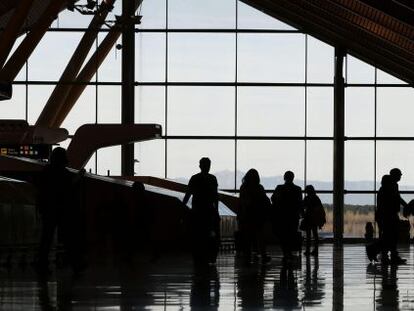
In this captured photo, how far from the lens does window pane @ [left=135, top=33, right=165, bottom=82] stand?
149 feet

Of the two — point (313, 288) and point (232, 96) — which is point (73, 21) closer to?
point (232, 96)

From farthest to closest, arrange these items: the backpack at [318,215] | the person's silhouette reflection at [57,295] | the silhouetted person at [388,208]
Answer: the backpack at [318,215], the silhouetted person at [388,208], the person's silhouette reflection at [57,295]

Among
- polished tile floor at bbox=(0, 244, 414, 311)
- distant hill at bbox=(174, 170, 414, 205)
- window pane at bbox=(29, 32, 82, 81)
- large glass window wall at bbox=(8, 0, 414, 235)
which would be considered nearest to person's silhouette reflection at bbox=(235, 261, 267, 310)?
polished tile floor at bbox=(0, 244, 414, 311)

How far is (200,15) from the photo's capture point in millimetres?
45969

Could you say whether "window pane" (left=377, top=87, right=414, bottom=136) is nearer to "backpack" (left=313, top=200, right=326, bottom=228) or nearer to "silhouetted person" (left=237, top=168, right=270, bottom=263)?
"backpack" (left=313, top=200, right=326, bottom=228)

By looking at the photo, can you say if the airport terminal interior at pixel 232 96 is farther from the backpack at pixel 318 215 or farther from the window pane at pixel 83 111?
the backpack at pixel 318 215

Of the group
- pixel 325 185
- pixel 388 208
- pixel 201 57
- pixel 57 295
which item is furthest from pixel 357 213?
pixel 57 295

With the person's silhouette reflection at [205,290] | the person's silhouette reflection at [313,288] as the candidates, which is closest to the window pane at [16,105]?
the person's silhouette reflection at [205,290]

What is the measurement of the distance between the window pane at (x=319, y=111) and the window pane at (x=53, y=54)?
883cm

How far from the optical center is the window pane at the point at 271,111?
4562 centimetres

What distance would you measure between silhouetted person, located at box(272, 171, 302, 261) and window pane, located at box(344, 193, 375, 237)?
2726cm

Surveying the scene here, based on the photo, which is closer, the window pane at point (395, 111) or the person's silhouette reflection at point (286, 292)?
the person's silhouette reflection at point (286, 292)

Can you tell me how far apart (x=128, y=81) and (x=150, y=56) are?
1.64 m

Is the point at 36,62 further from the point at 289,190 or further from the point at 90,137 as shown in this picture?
the point at 289,190
